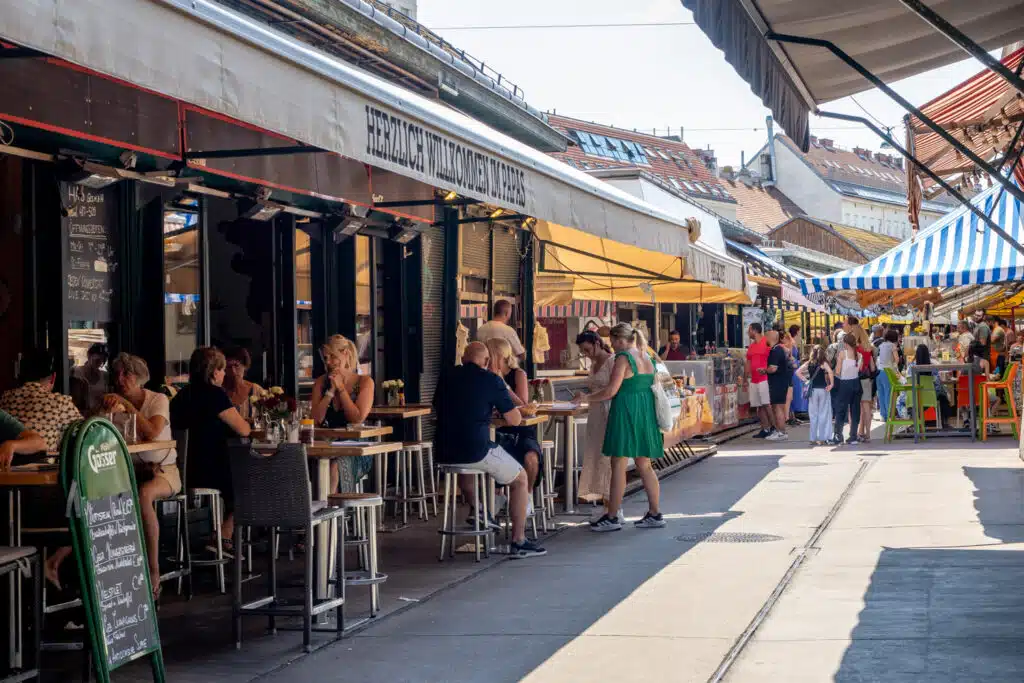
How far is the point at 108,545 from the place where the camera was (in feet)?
19.4

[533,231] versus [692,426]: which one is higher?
[533,231]

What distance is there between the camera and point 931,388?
69.7ft

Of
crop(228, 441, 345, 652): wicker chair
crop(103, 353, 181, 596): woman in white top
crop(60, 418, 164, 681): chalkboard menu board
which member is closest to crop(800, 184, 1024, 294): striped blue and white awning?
crop(103, 353, 181, 596): woman in white top

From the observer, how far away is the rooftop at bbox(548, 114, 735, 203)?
60438 millimetres

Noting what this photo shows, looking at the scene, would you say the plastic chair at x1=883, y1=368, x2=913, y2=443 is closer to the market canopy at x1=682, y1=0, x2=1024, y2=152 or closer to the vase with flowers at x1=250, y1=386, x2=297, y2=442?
the market canopy at x1=682, y1=0, x2=1024, y2=152

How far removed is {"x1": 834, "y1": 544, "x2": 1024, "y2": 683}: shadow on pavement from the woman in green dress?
254 centimetres

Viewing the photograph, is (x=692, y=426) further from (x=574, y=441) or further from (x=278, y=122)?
(x=278, y=122)

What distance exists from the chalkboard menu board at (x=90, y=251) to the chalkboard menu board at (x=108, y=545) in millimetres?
3672

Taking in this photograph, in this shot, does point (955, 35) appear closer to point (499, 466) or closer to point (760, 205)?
point (499, 466)

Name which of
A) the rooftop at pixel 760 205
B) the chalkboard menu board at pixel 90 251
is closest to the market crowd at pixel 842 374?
the chalkboard menu board at pixel 90 251

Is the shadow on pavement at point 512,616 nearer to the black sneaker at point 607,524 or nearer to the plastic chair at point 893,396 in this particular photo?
the black sneaker at point 607,524

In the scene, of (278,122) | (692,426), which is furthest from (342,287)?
(278,122)

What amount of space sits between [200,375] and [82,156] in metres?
1.70

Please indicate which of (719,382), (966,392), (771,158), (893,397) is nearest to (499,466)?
(893,397)
